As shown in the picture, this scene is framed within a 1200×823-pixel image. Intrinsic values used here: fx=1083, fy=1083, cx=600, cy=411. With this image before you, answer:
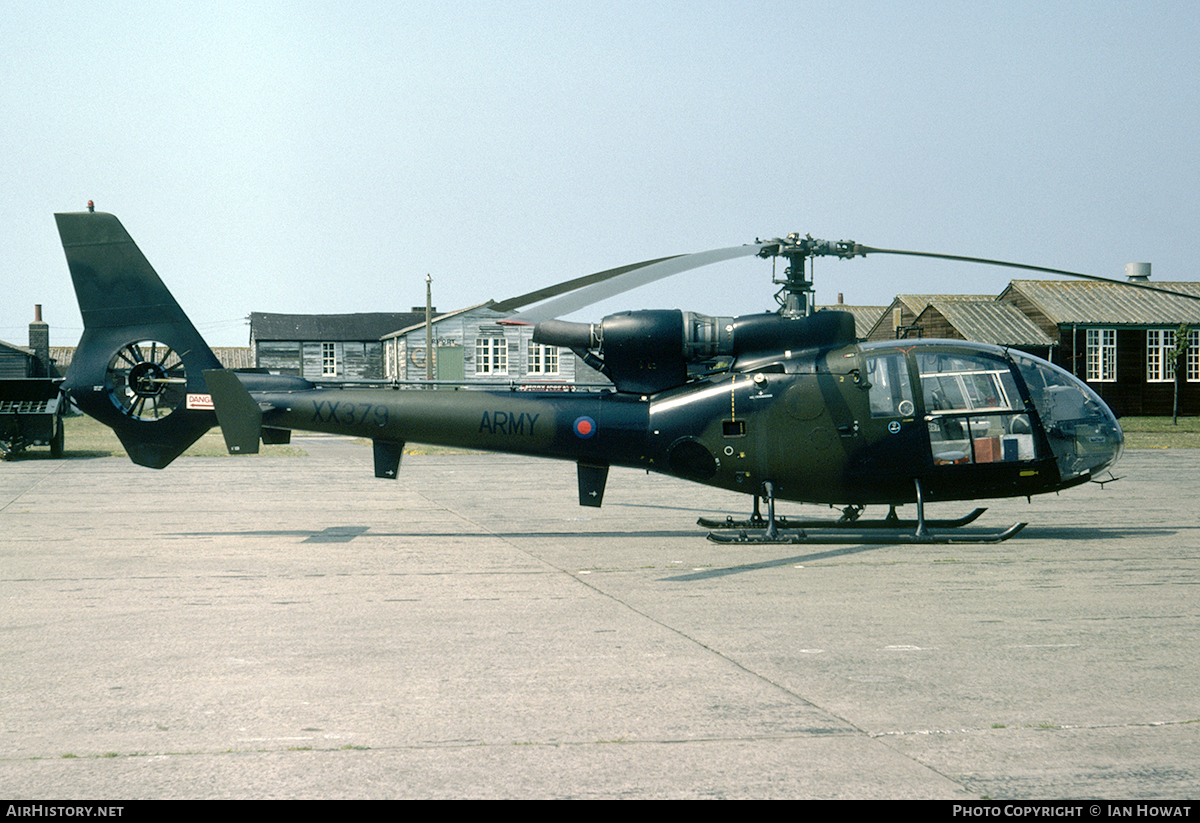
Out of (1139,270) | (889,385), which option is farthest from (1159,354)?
(889,385)

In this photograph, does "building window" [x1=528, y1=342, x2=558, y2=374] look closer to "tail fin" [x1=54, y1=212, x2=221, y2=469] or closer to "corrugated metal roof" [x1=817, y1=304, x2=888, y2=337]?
"corrugated metal roof" [x1=817, y1=304, x2=888, y2=337]

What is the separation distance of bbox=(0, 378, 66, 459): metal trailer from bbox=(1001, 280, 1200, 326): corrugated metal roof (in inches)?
1677

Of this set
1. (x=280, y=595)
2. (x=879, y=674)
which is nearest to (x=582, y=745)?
(x=879, y=674)

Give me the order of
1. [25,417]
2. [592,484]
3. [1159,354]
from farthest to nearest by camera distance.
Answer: [1159,354] < [25,417] < [592,484]

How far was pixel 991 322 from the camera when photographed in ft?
172

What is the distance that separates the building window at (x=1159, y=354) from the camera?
51.8m

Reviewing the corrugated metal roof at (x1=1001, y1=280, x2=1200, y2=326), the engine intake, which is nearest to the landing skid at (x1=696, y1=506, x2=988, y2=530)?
the engine intake

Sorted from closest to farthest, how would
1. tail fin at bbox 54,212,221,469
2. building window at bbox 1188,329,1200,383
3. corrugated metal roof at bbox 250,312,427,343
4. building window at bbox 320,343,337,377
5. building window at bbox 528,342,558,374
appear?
tail fin at bbox 54,212,221,469
building window at bbox 1188,329,1200,383
building window at bbox 528,342,558,374
corrugated metal roof at bbox 250,312,427,343
building window at bbox 320,343,337,377

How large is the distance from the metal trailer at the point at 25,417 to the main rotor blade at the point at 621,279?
22.1 meters

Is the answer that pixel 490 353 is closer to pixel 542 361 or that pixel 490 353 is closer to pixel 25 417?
pixel 542 361

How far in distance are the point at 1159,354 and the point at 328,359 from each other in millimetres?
52434

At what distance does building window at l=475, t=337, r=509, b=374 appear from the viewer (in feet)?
211
